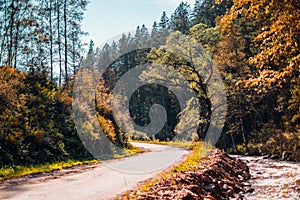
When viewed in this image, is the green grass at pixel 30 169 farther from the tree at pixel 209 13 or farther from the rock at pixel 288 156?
the tree at pixel 209 13

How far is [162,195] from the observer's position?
6.44m

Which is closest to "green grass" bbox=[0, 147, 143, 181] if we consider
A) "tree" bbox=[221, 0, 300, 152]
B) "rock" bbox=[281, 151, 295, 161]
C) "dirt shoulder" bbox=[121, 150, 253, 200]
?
"dirt shoulder" bbox=[121, 150, 253, 200]

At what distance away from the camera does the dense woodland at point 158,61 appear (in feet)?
25.1

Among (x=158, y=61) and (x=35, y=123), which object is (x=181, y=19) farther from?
(x=35, y=123)

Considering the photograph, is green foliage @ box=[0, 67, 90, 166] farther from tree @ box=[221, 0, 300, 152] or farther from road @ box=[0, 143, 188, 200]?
tree @ box=[221, 0, 300, 152]

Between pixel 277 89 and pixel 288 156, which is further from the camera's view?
pixel 277 89

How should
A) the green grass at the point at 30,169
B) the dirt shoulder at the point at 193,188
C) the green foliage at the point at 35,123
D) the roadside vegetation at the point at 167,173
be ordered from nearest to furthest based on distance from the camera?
the dirt shoulder at the point at 193,188 < the roadside vegetation at the point at 167,173 < the green grass at the point at 30,169 < the green foliage at the point at 35,123

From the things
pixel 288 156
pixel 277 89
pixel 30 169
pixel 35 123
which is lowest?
pixel 288 156

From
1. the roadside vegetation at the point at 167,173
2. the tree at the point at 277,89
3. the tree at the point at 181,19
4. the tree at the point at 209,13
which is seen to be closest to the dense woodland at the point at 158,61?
the tree at the point at 277,89

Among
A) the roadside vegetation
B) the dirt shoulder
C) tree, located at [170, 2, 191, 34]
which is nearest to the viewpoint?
the dirt shoulder

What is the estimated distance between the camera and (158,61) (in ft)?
118

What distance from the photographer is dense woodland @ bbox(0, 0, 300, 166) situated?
25.1 feet

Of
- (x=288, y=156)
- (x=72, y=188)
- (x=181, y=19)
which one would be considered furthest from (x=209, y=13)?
(x=72, y=188)

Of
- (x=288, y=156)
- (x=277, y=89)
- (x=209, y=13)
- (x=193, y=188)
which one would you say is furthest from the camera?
(x=209, y=13)
